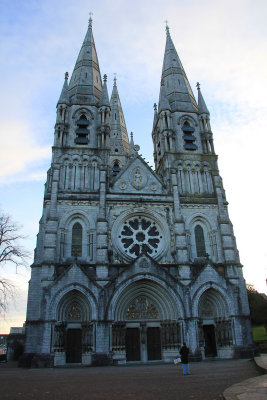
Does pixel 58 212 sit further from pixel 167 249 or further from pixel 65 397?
pixel 65 397

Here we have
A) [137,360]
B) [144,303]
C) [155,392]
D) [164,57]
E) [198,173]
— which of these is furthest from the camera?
[164,57]

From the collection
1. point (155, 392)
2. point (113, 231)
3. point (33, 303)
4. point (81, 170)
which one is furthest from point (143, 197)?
point (155, 392)

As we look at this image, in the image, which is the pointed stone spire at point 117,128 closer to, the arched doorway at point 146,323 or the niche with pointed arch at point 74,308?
the arched doorway at point 146,323

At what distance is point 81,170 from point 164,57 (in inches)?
832

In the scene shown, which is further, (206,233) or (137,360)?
(206,233)

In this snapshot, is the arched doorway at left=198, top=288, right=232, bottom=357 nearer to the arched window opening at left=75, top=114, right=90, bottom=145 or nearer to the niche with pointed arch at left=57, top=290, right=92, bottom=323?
the niche with pointed arch at left=57, top=290, right=92, bottom=323

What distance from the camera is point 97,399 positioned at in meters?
8.31

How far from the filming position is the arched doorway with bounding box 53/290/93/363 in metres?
21.9

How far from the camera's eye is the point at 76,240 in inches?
1030

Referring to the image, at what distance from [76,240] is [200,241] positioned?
10467 mm

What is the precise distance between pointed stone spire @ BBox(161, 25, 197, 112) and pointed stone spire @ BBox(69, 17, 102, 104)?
26.0 ft

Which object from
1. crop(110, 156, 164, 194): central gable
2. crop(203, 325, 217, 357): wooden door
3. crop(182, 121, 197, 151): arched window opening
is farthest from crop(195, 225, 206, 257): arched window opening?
crop(182, 121, 197, 151): arched window opening

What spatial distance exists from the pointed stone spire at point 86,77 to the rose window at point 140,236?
45.6 ft

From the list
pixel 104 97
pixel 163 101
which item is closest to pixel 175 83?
pixel 163 101
